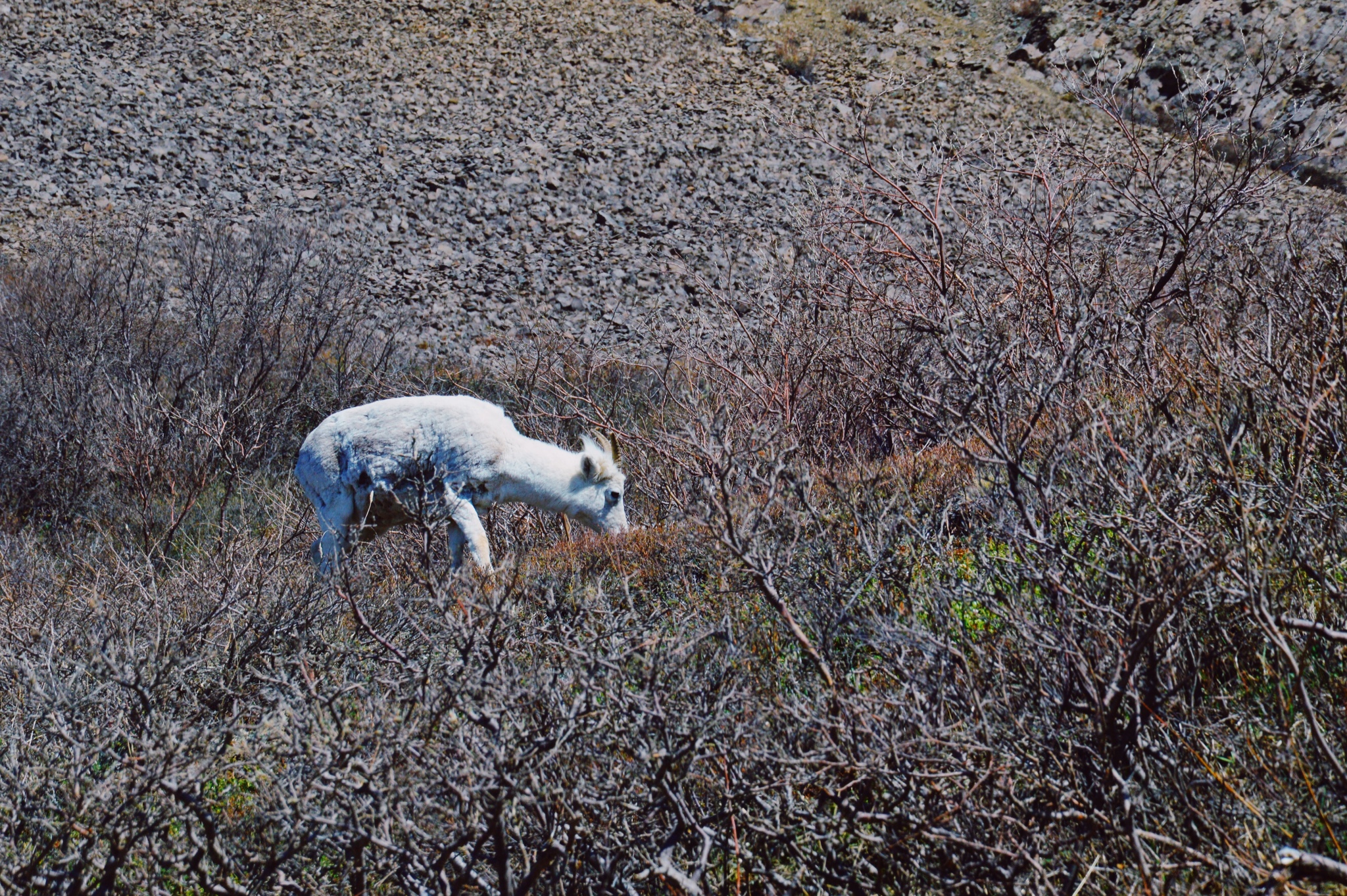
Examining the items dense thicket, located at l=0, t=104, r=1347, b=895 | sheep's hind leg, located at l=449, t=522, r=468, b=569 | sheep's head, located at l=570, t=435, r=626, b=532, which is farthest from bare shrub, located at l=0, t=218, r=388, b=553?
dense thicket, located at l=0, t=104, r=1347, b=895

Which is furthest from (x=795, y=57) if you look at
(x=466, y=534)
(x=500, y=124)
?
(x=466, y=534)

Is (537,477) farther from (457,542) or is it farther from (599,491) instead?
(457,542)

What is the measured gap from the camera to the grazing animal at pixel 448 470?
6.93 m

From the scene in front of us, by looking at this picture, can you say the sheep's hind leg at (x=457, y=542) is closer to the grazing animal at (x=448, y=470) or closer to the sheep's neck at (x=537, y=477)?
the grazing animal at (x=448, y=470)

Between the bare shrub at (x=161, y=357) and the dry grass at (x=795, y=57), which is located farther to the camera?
the dry grass at (x=795, y=57)

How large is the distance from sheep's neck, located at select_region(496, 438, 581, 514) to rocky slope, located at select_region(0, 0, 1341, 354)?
A: 31.1ft

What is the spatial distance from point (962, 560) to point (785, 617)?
6.70 feet

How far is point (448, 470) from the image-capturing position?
22.8ft

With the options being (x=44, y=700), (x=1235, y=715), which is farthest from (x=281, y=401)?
(x=1235, y=715)

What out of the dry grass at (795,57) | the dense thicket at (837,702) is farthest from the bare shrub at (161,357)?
the dry grass at (795,57)

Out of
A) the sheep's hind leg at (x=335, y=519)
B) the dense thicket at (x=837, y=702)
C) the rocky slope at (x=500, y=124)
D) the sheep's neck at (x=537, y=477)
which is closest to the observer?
the dense thicket at (x=837, y=702)

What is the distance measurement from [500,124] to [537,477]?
74.0ft

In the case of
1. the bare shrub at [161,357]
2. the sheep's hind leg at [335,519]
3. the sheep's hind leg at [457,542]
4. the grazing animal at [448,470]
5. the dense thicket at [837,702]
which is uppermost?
the dense thicket at [837,702]

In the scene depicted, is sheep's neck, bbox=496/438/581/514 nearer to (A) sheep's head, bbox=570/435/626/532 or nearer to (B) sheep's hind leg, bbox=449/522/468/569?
(A) sheep's head, bbox=570/435/626/532
